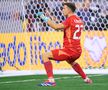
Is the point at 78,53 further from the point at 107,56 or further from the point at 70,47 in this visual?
the point at 107,56

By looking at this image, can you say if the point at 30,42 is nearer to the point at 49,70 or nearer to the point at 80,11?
the point at 80,11

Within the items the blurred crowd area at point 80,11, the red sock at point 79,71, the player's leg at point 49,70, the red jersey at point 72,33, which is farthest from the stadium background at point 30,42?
the player's leg at point 49,70

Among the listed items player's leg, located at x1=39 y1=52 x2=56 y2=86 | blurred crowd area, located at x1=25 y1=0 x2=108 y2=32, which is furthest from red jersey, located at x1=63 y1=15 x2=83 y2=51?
blurred crowd area, located at x1=25 y1=0 x2=108 y2=32

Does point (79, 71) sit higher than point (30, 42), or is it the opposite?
point (30, 42)

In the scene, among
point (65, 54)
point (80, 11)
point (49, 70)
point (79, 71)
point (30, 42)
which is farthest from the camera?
point (80, 11)

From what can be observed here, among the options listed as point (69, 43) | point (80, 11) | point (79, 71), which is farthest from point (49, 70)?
point (80, 11)

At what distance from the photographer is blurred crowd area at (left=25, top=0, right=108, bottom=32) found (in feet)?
56.9

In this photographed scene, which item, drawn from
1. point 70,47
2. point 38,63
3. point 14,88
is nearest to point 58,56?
point 70,47

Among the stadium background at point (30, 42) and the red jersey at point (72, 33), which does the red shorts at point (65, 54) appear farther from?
the stadium background at point (30, 42)

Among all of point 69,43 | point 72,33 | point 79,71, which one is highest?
point 72,33

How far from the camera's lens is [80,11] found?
1750 centimetres

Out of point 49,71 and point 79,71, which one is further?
point 79,71

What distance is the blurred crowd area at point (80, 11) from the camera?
17.3m

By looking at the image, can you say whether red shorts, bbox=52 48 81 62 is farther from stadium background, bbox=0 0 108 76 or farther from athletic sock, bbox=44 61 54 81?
stadium background, bbox=0 0 108 76
